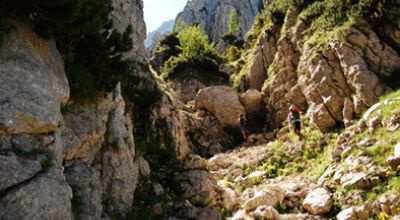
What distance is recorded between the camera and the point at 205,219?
10898 mm

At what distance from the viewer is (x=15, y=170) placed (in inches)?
252

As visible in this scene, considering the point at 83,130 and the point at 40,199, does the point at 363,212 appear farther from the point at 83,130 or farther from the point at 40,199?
the point at 40,199

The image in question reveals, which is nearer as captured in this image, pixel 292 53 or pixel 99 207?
pixel 99 207

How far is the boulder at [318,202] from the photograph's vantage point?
11786 millimetres

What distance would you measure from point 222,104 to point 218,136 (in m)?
2.45

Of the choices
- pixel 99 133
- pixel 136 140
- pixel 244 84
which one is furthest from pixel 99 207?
Result: pixel 244 84

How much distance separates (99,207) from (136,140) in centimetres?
581

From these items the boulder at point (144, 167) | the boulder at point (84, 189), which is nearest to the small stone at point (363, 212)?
the boulder at point (144, 167)

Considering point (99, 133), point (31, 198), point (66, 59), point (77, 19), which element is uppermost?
point (77, 19)

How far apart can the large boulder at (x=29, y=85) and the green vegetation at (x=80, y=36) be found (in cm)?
37

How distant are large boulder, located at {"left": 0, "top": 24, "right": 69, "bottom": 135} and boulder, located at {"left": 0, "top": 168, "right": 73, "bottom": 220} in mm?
988

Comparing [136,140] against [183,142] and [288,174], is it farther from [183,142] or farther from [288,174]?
[288,174]

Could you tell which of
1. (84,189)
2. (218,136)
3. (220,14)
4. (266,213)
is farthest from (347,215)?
(220,14)

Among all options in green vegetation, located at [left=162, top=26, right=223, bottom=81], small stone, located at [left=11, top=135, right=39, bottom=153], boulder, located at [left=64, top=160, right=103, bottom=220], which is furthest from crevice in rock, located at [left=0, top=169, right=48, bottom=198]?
green vegetation, located at [left=162, top=26, right=223, bottom=81]
